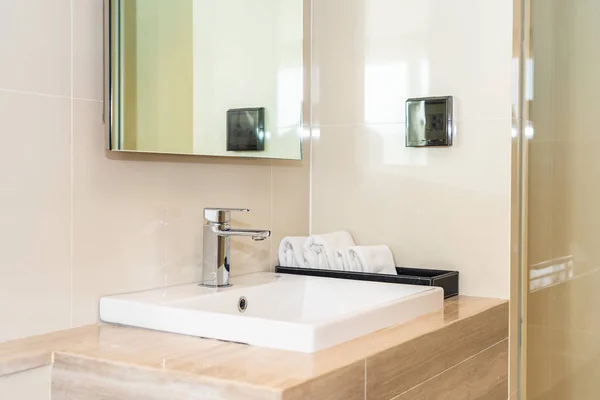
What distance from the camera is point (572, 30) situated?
1.78m

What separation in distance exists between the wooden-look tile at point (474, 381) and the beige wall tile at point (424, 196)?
0.18 meters

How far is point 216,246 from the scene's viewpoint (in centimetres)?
164

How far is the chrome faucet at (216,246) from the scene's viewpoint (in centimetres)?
163

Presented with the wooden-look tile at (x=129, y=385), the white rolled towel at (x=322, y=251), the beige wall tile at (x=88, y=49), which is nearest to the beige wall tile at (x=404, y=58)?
the white rolled towel at (x=322, y=251)

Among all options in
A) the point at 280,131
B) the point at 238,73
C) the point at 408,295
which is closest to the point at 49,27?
the point at 238,73

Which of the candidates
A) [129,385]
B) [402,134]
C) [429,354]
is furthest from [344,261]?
[129,385]

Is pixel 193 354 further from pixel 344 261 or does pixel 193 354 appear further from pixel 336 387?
pixel 344 261

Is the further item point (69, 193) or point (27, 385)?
point (69, 193)

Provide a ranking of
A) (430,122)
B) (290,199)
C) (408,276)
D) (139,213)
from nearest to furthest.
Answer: (139,213), (408,276), (430,122), (290,199)

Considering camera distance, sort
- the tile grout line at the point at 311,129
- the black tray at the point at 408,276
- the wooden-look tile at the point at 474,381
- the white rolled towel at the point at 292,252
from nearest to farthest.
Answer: the wooden-look tile at the point at 474,381 < the black tray at the point at 408,276 < the white rolled towel at the point at 292,252 < the tile grout line at the point at 311,129

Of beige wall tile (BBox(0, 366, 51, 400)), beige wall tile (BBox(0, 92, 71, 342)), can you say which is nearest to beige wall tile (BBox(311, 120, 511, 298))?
beige wall tile (BBox(0, 92, 71, 342))

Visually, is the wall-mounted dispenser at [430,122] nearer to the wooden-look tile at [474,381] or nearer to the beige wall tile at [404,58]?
the beige wall tile at [404,58]

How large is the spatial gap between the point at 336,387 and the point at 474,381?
620 millimetres

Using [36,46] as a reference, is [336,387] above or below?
below
